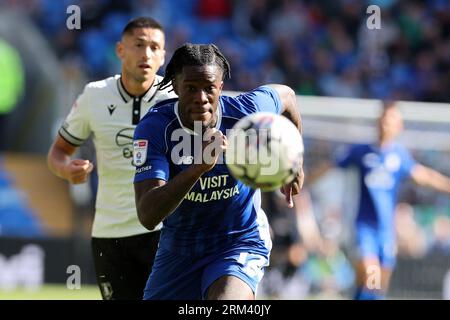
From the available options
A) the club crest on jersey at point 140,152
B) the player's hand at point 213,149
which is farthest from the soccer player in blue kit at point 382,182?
the player's hand at point 213,149

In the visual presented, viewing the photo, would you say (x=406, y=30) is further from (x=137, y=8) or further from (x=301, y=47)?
(x=137, y=8)

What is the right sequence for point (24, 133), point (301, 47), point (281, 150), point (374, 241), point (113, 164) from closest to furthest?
point (281, 150) < point (113, 164) < point (374, 241) < point (24, 133) < point (301, 47)

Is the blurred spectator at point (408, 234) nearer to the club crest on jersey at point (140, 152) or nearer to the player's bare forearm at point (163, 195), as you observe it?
the club crest on jersey at point (140, 152)

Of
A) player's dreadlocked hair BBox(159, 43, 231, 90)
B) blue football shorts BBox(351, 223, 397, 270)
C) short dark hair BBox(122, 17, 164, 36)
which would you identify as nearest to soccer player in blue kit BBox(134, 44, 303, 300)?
player's dreadlocked hair BBox(159, 43, 231, 90)

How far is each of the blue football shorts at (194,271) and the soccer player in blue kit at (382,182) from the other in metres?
5.79

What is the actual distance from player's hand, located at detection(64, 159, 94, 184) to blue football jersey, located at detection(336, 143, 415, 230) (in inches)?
209

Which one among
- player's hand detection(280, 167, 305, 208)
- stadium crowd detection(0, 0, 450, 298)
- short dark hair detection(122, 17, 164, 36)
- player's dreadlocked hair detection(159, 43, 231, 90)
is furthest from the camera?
stadium crowd detection(0, 0, 450, 298)

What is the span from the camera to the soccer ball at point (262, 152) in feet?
17.5

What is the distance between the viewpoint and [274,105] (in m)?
6.32

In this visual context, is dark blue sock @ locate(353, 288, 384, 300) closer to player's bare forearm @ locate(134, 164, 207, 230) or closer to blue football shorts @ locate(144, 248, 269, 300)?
blue football shorts @ locate(144, 248, 269, 300)

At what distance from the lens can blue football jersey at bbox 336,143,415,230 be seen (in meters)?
11.8

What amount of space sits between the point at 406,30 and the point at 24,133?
26.5ft
